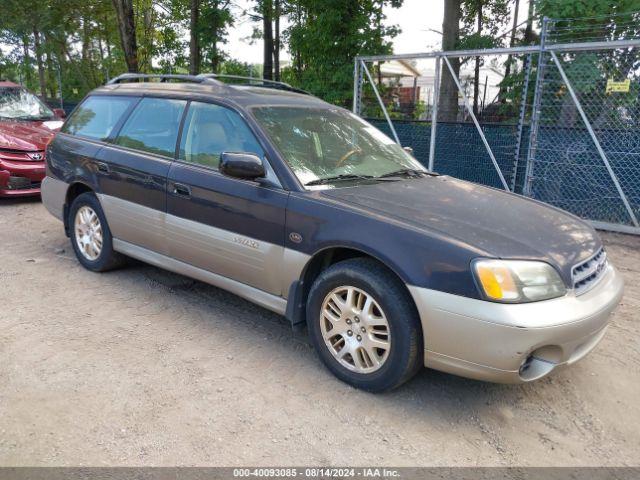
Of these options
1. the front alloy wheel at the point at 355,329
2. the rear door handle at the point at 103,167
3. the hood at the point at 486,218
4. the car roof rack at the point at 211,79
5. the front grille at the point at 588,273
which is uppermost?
the car roof rack at the point at 211,79

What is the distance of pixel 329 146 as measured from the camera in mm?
3928

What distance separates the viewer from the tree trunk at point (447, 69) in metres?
11.4

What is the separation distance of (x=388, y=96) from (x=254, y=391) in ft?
32.9

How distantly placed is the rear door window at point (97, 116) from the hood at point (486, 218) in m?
2.47

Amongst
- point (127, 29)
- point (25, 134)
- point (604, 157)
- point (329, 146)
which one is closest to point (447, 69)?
point (604, 157)

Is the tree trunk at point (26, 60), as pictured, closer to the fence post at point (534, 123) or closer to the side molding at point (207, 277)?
the side molding at point (207, 277)

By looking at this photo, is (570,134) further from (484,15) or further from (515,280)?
(484,15)

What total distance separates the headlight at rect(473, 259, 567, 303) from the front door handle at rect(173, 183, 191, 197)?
2190 mm

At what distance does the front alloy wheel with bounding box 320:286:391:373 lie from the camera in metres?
3.06

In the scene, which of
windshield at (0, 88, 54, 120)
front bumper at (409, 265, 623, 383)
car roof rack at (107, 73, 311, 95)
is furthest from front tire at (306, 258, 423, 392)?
windshield at (0, 88, 54, 120)

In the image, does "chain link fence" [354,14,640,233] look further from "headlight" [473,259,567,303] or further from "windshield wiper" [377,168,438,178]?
"headlight" [473,259,567,303]

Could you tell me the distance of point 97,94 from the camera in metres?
5.21

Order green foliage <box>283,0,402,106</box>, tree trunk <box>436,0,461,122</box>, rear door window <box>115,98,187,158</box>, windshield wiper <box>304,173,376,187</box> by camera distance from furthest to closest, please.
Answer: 1. green foliage <box>283,0,402,106</box>
2. tree trunk <box>436,0,461,122</box>
3. rear door window <box>115,98,187,158</box>
4. windshield wiper <box>304,173,376,187</box>

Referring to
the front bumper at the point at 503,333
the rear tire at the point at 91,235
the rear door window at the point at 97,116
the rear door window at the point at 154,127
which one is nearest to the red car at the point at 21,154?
the rear door window at the point at 97,116
